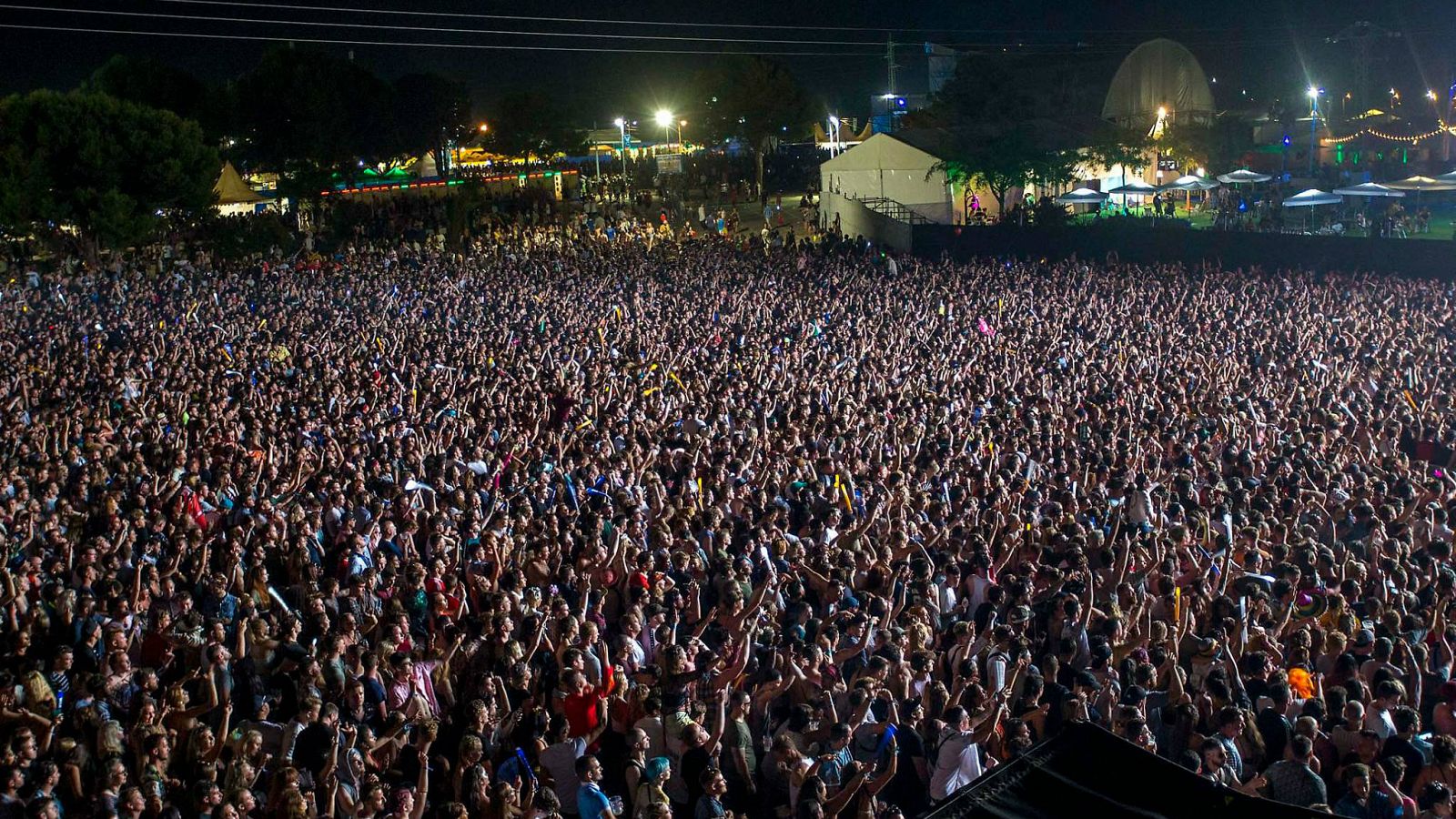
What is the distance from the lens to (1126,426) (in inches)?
487

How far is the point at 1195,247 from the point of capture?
89.9 feet

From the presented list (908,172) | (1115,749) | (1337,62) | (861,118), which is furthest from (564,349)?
(861,118)

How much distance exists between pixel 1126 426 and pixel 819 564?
501cm

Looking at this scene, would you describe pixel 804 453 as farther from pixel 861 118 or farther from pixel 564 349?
pixel 861 118

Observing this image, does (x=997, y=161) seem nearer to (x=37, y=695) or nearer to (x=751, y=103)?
(x=751, y=103)

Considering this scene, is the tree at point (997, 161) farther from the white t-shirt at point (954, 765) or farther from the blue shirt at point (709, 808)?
the blue shirt at point (709, 808)

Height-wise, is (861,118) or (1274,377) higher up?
(861,118)

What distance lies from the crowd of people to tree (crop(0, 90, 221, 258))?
1832 cm

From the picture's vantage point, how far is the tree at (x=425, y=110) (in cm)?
5775

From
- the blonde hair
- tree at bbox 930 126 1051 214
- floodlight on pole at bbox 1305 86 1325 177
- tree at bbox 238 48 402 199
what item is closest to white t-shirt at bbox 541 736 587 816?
the blonde hair

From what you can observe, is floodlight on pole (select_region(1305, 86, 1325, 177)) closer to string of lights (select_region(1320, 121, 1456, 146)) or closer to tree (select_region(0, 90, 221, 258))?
string of lights (select_region(1320, 121, 1456, 146))

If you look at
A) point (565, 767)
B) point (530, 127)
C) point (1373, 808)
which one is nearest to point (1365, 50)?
point (530, 127)

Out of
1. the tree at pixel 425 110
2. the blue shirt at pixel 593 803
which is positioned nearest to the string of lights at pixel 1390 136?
the tree at pixel 425 110

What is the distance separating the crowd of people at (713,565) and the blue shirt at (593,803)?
1 centimetres
